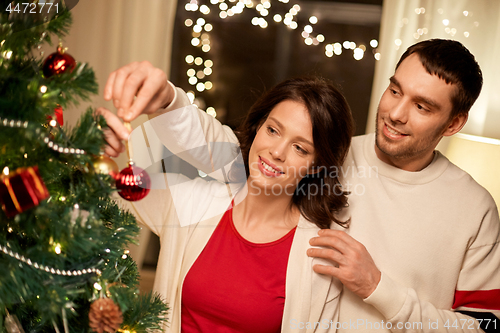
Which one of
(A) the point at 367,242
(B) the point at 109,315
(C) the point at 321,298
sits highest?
(B) the point at 109,315

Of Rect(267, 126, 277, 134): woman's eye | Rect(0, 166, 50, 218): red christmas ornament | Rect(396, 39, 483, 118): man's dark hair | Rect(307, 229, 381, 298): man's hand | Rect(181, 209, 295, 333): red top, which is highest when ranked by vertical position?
Rect(396, 39, 483, 118): man's dark hair

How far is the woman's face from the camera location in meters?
1.20

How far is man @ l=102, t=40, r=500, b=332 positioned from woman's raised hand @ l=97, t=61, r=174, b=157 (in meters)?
0.44

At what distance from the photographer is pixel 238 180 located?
1408 millimetres

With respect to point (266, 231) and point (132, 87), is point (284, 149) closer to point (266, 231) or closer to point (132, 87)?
point (266, 231)

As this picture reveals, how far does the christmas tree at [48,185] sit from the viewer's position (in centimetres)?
54

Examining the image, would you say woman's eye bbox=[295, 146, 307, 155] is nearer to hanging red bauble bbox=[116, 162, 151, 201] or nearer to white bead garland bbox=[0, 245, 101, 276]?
hanging red bauble bbox=[116, 162, 151, 201]

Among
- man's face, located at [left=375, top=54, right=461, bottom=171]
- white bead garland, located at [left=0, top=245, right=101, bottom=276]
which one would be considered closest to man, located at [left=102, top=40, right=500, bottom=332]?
man's face, located at [left=375, top=54, right=461, bottom=171]

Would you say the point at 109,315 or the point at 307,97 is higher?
the point at 307,97

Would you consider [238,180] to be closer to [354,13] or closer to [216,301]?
[216,301]

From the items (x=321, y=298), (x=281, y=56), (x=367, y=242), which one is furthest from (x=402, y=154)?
(x=281, y=56)

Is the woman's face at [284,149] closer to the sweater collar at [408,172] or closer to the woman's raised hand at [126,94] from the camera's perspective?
the sweater collar at [408,172]

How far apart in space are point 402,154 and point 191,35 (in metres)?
2.04

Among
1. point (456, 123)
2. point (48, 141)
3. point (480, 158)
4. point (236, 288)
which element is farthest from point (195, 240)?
point (480, 158)
